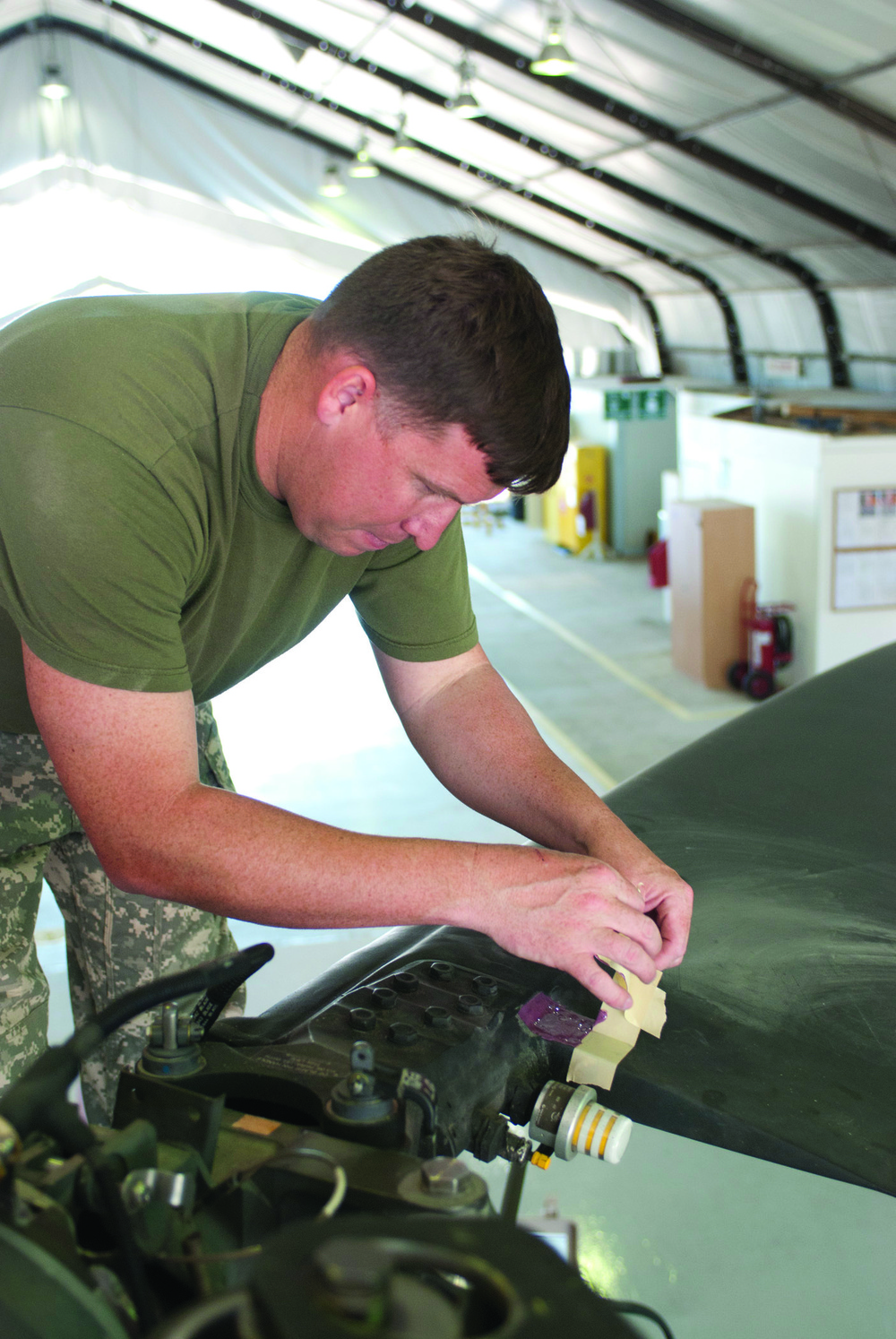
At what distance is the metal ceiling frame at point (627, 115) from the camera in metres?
6.42

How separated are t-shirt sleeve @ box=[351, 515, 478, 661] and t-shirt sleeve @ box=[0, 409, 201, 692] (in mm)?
378

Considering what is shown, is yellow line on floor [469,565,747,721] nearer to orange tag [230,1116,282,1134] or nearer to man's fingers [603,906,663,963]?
man's fingers [603,906,663,963]

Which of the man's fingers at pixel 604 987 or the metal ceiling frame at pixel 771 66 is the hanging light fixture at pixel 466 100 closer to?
the metal ceiling frame at pixel 771 66

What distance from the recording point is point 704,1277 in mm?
909

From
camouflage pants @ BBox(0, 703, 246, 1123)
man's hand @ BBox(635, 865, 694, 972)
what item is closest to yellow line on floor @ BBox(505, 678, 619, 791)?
camouflage pants @ BBox(0, 703, 246, 1123)

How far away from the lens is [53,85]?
9.28m

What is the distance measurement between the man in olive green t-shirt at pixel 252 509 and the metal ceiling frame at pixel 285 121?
29.2 feet

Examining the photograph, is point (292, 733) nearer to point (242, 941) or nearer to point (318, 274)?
point (242, 941)

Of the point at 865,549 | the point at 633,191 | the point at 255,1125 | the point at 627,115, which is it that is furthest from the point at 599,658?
the point at 255,1125

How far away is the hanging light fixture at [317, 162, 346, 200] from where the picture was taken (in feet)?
32.1

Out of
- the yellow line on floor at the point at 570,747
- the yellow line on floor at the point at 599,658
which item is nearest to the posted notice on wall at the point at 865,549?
the yellow line on floor at the point at 599,658

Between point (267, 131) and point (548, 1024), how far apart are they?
10835 millimetres

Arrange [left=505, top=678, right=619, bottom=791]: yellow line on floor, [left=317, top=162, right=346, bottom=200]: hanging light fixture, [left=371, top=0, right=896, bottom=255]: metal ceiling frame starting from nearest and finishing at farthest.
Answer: [left=505, top=678, right=619, bottom=791]: yellow line on floor → [left=371, top=0, right=896, bottom=255]: metal ceiling frame → [left=317, top=162, right=346, bottom=200]: hanging light fixture

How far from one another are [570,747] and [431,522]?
3.06 m
